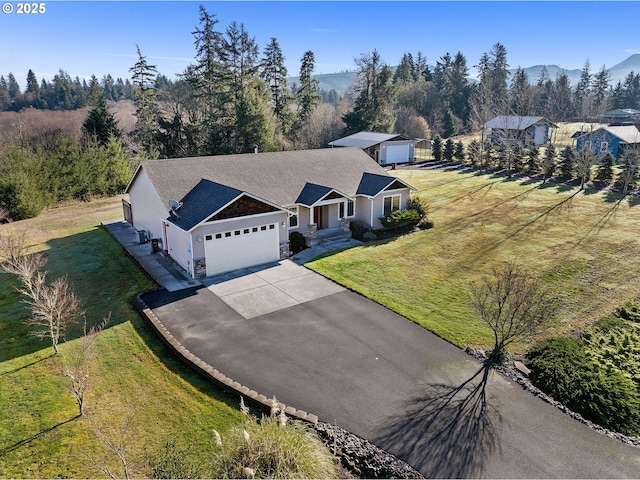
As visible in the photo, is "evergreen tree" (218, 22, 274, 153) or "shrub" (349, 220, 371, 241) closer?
"shrub" (349, 220, 371, 241)

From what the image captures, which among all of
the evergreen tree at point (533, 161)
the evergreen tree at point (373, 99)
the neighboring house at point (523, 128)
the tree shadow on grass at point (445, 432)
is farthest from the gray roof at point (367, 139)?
the tree shadow on grass at point (445, 432)

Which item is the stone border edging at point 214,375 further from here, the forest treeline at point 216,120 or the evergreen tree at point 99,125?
the evergreen tree at point 99,125

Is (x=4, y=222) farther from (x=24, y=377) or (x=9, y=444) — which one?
(x=9, y=444)

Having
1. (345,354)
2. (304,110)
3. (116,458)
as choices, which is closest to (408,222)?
(345,354)

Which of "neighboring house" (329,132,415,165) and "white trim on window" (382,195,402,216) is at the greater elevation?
"neighboring house" (329,132,415,165)

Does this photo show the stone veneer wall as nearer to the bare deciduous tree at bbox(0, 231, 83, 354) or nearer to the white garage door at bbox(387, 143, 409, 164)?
the bare deciduous tree at bbox(0, 231, 83, 354)

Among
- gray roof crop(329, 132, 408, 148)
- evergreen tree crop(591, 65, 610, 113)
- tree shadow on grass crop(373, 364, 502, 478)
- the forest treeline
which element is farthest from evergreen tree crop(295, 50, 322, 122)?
evergreen tree crop(591, 65, 610, 113)
